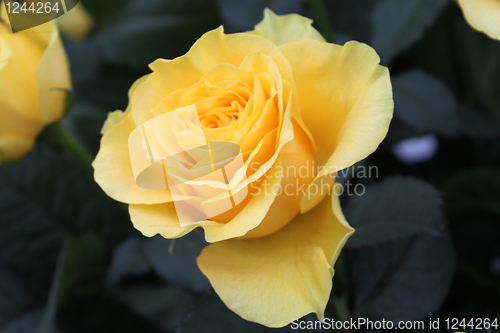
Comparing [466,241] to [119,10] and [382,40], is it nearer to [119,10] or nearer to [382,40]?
[382,40]

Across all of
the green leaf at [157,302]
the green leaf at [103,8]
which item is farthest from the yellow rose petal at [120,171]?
the green leaf at [103,8]

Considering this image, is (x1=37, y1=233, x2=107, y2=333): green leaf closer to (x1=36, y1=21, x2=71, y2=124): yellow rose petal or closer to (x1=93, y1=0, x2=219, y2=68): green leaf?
(x1=36, y1=21, x2=71, y2=124): yellow rose petal

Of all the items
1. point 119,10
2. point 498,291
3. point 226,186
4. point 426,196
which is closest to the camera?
point 226,186

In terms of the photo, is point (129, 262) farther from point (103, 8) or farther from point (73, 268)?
point (103, 8)

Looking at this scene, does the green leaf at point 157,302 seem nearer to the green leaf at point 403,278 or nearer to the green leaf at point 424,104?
the green leaf at point 403,278

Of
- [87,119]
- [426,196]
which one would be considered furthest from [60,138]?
[426,196]

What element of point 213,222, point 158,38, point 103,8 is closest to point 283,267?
point 213,222
